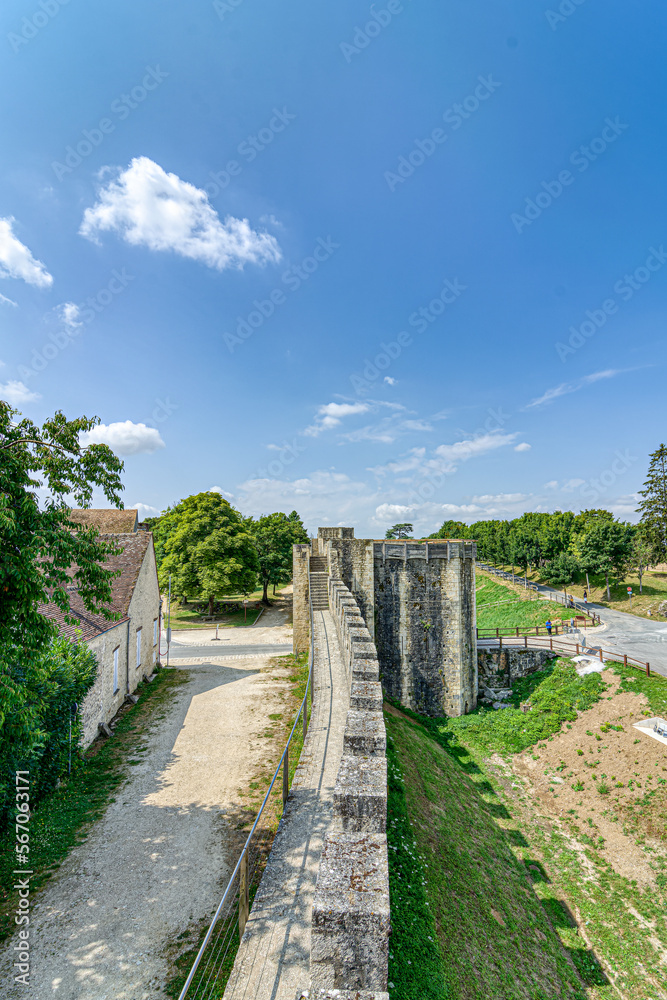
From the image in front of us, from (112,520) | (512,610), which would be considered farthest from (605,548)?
(112,520)

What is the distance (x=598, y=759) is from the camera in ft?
55.3

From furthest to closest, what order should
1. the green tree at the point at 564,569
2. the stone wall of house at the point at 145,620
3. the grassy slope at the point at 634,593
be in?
the green tree at the point at 564,569 < the grassy slope at the point at 634,593 < the stone wall of house at the point at 145,620

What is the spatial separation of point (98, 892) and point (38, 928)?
2.85 ft

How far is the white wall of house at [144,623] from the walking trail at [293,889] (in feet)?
36.4

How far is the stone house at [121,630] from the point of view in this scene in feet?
43.7

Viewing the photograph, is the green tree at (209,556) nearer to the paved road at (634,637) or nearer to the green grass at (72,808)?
the green grass at (72,808)

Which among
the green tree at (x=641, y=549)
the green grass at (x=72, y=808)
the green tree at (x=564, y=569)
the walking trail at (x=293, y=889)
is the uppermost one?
the green tree at (x=641, y=549)

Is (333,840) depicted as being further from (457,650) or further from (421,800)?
(457,650)

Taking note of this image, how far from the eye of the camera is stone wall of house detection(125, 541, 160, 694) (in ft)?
57.6

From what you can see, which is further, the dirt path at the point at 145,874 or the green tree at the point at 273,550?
the green tree at the point at 273,550

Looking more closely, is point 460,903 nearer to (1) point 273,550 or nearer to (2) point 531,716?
(2) point 531,716

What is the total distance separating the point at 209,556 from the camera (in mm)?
33281

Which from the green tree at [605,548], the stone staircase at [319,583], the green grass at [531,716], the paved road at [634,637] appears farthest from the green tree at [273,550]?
the green tree at [605,548]

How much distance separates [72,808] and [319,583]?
1414 centimetres
